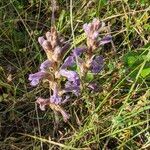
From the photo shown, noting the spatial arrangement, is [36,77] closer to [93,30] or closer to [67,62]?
[67,62]

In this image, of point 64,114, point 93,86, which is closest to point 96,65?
point 93,86

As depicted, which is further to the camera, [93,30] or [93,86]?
[93,86]

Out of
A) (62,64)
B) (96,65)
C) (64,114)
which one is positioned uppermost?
(62,64)

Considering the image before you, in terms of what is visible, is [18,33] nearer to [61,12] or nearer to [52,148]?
[61,12]

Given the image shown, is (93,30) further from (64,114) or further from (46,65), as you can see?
(64,114)

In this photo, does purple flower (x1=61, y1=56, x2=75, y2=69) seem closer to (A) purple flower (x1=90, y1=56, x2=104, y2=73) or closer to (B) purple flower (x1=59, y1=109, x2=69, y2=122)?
(A) purple flower (x1=90, y1=56, x2=104, y2=73)

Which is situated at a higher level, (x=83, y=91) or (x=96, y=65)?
(x=96, y=65)

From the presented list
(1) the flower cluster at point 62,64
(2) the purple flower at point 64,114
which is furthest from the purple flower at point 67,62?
(2) the purple flower at point 64,114

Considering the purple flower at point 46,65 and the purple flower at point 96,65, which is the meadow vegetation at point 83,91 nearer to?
the purple flower at point 96,65

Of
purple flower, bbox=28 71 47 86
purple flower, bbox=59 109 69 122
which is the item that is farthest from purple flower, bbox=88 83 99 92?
purple flower, bbox=28 71 47 86
